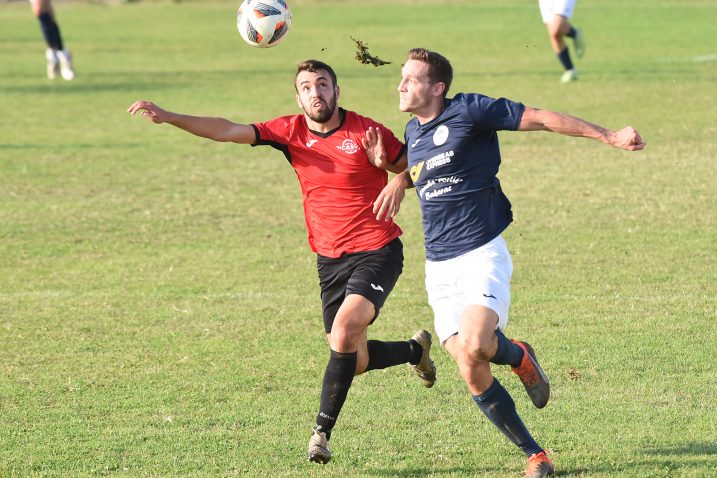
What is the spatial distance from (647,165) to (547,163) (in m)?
1.36

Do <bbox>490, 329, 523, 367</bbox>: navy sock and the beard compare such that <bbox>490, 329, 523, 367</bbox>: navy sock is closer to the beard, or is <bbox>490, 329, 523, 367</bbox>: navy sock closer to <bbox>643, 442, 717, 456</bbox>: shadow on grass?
<bbox>643, 442, 717, 456</bbox>: shadow on grass

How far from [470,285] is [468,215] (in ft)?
1.50

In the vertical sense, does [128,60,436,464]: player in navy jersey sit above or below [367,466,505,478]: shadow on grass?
above

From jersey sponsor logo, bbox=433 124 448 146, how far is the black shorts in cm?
91

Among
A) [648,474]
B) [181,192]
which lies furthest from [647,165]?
[648,474]

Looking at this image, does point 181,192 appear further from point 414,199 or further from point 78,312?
point 78,312

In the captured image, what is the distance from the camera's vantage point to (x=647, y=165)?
1602 centimetres

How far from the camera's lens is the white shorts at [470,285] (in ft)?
21.9

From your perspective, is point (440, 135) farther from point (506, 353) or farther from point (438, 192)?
point (506, 353)

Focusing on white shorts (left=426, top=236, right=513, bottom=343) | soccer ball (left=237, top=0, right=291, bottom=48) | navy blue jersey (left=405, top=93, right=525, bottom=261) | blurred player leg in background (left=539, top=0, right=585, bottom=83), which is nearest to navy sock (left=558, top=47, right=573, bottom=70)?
blurred player leg in background (left=539, top=0, right=585, bottom=83)

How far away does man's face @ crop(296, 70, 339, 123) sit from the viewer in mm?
7570

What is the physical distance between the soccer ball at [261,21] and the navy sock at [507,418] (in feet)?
13.1

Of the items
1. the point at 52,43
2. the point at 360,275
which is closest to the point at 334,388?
the point at 360,275

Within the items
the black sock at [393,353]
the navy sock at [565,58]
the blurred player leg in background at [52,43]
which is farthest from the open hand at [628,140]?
the blurred player leg in background at [52,43]
